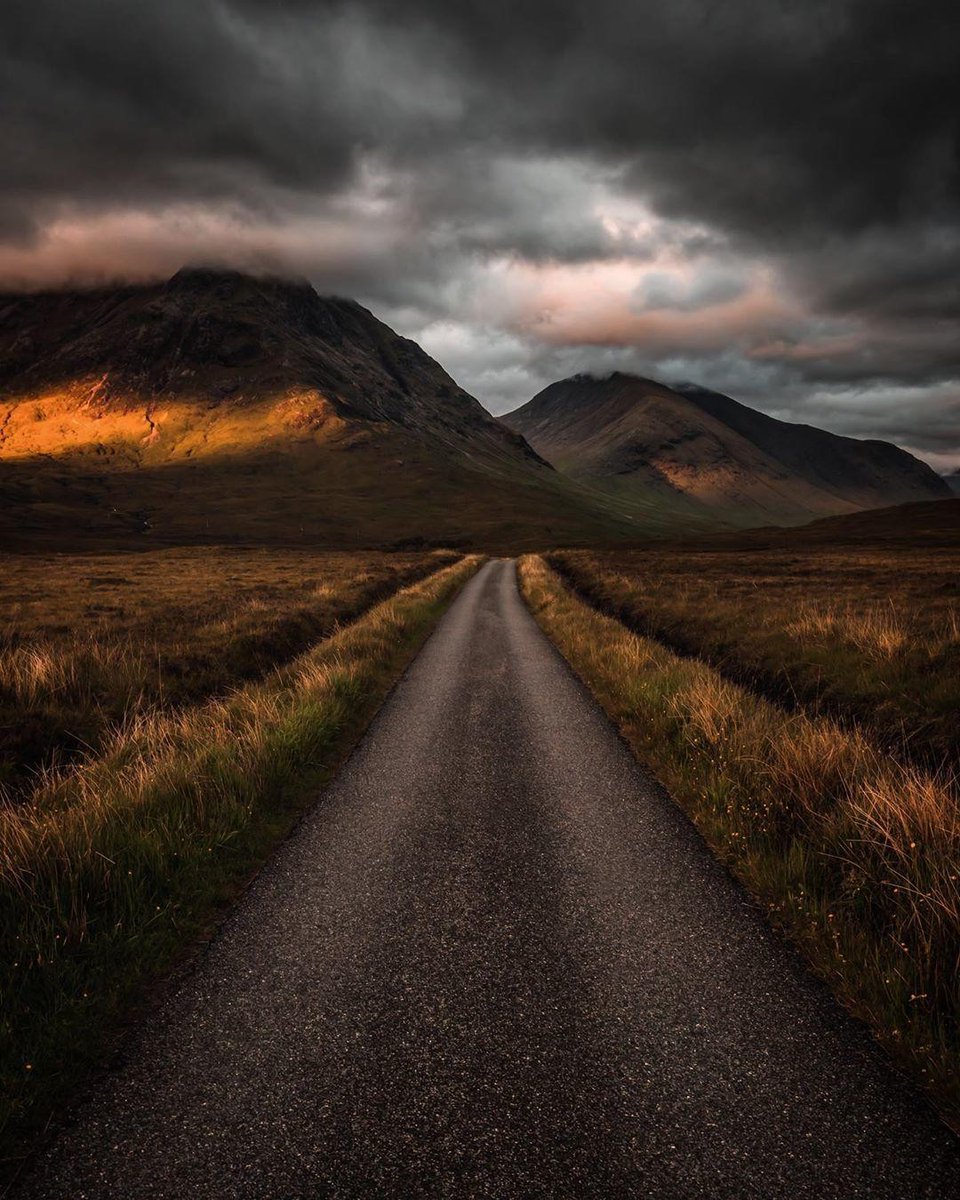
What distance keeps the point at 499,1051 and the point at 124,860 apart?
3599 millimetres

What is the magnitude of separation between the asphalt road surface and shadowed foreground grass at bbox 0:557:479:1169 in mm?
339

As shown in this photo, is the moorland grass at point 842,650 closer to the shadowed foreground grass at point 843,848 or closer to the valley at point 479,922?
the valley at point 479,922

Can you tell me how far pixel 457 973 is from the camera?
13.5 feet

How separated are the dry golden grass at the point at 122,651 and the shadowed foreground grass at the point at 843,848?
813 centimetres

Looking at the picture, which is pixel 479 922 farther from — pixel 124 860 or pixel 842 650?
pixel 842 650

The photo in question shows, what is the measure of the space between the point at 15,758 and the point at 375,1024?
7.33m

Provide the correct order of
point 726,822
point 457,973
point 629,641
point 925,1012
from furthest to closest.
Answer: point 629,641 < point 726,822 < point 457,973 < point 925,1012

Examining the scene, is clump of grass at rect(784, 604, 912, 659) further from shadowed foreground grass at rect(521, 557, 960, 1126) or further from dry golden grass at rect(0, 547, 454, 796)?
dry golden grass at rect(0, 547, 454, 796)

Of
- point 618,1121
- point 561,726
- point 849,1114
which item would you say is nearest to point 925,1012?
point 849,1114

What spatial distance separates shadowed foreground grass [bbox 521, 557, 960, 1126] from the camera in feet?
11.7

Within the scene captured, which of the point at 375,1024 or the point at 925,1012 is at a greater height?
the point at 925,1012

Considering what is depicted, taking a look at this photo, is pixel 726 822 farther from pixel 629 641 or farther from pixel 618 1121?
pixel 629 641

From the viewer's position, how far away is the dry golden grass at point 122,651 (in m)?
8.94

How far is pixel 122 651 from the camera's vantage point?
13.0m
